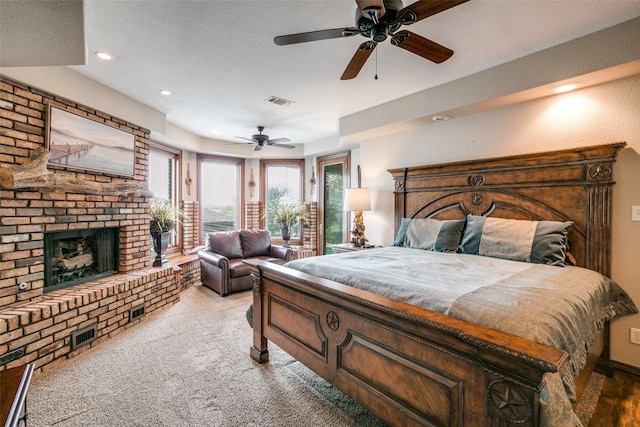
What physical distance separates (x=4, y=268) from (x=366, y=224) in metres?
3.94

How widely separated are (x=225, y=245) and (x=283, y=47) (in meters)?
3.22

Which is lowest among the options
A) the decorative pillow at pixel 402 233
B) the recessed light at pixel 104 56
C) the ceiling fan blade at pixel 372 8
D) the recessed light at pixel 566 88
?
the decorative pillow at pixel 402 233

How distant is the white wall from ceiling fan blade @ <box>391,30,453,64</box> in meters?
1.38

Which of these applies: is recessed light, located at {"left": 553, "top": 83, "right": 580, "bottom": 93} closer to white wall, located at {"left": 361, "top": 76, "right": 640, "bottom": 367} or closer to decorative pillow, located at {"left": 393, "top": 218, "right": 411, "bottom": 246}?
white wall, located at {"left": 361, "top": 76, "right": 640, "bottom": 367}

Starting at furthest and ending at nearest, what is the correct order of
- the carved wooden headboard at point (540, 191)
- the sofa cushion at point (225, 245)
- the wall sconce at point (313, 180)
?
the wall sconce at point (313, 180)
the sofa cushion at point (225, 245)
the carved wooden headboard at point (540, 191)

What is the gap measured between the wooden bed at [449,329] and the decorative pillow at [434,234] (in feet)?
0.93

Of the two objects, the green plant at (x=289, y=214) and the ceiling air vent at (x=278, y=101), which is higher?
the ceiling air vent at (x=278, y=101)

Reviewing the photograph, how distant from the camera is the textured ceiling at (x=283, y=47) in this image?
1.97 meters

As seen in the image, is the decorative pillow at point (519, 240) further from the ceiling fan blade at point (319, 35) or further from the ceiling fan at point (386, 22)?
the ceiling fan blade at point (319, 35)

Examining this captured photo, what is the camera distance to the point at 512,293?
1.48 m

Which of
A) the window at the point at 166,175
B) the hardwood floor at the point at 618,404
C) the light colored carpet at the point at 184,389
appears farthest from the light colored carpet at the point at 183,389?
the window at the point at 166,175

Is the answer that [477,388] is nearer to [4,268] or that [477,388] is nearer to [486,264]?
[486,264]

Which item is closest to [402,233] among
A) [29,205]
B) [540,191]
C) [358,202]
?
[358,202]

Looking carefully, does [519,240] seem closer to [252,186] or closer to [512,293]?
[512,293]
